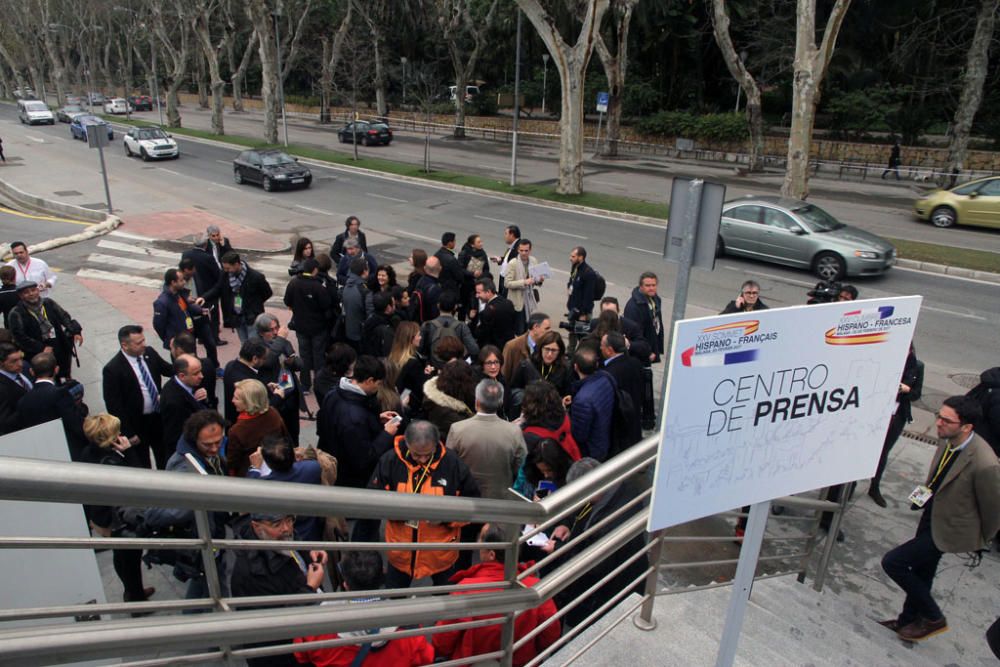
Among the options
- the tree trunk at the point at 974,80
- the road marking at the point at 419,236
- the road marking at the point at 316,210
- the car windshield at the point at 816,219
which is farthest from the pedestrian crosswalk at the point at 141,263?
the tree trunk at the point at 974,80

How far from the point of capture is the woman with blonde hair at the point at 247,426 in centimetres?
500

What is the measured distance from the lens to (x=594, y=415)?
5.44 metres

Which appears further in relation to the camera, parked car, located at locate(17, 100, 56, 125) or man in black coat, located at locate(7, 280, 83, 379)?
parked car, located at locate(17, 100, 56, 125)

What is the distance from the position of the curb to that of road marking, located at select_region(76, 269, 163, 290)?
4.57ft

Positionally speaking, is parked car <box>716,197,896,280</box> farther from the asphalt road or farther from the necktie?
the necktie

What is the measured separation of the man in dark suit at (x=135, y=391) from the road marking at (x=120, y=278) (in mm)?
8466

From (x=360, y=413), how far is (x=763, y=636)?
3034 mm

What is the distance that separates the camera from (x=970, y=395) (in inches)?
234

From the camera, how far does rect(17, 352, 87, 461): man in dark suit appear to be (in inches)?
202

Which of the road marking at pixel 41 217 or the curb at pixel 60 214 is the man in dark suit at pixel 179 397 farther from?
the road marking at pixel 41 217

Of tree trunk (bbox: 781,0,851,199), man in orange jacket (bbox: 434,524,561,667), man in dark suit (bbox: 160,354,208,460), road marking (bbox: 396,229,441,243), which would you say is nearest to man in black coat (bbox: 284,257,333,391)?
man in dark suit (bbox: 160,354,208,460)

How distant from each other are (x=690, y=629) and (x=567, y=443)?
1.77 m

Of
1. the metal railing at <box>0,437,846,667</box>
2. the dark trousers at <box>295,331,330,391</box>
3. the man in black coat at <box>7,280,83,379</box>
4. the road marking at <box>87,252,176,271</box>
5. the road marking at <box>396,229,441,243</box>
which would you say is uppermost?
the metal railing at <box>0,437,846,667</box>

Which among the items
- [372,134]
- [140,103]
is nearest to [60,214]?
[372,134]
